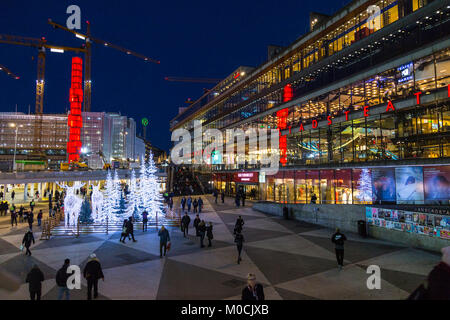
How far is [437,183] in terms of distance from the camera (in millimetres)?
19359

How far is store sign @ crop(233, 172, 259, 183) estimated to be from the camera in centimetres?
4058

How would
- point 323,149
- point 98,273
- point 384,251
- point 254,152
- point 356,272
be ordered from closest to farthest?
point 98,273 → point 356,272 → point 384,251 → point 323,149 → point 254,152

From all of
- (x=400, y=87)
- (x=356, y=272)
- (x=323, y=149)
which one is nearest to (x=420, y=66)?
(x=400, y=87)

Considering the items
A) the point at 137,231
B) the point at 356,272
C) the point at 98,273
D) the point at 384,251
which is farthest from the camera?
the point at 137,231

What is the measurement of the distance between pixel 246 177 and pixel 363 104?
831 inches

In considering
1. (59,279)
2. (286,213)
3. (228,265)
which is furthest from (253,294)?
(286,213)

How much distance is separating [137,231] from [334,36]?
27856mm

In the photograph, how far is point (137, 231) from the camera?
2133 centimetres

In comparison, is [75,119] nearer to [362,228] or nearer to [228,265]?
[228,265]

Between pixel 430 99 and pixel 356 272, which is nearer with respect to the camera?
pixel 356 272

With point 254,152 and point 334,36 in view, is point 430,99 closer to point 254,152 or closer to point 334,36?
point 334,36

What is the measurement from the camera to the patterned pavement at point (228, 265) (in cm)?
965

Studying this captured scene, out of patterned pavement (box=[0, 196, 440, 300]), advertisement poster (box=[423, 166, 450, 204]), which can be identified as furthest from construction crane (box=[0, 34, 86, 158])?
advertisement poster (box=[423, 166, 450, 204])

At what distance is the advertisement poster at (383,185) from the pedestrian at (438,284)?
824 inches
